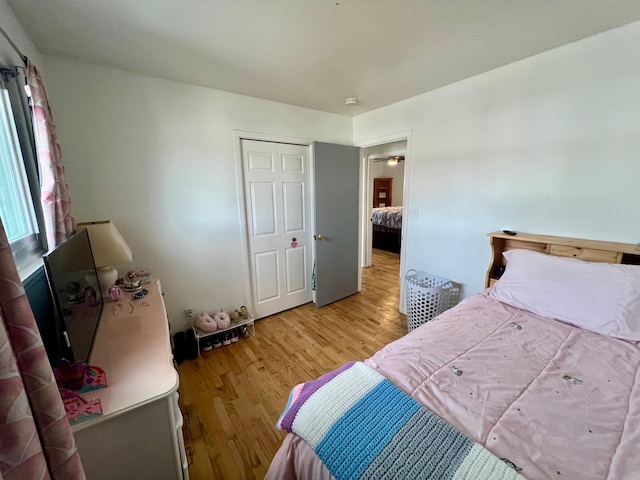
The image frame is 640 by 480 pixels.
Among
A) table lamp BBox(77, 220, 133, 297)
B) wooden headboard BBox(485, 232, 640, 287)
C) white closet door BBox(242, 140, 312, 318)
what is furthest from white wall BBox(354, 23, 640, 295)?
table lamp BBox(77, 220, 133, 297)

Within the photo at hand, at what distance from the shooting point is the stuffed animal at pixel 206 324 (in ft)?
7.53

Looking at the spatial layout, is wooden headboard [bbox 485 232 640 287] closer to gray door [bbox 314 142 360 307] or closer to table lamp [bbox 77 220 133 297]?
gray door [bbox 314 142 360 307]

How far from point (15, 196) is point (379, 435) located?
6.69 feet

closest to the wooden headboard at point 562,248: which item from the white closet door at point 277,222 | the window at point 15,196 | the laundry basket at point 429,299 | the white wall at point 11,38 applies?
the laundry basket at point 429,299

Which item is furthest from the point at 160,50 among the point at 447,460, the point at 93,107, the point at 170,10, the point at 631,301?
the point at 631,301

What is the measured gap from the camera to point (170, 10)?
1.29 metres

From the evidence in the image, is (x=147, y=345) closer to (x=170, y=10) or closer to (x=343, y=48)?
(x=170, y=10)

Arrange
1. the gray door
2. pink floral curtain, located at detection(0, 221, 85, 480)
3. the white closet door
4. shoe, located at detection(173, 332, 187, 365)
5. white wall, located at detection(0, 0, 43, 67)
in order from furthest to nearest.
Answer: the gray door < the white closet door < shoe, located at detection(173, 332, 187, 365) < white wall, located at detection(0, 0, 43, 67) < pink floral curtain, located at detection(0, 221, 85, 480)

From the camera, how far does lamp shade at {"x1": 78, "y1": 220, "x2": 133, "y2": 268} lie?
1592 millimetres

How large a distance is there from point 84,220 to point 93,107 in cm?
82

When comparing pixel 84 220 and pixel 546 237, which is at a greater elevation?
pixel 84 220

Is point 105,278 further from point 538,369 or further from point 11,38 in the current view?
point 538,369

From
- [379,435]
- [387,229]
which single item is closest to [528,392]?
[379,435]

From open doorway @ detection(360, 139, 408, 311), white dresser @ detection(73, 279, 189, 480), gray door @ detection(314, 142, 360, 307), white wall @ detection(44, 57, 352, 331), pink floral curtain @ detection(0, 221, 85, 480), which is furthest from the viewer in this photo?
open doorway @ detection(360, 139, 408, 311)
